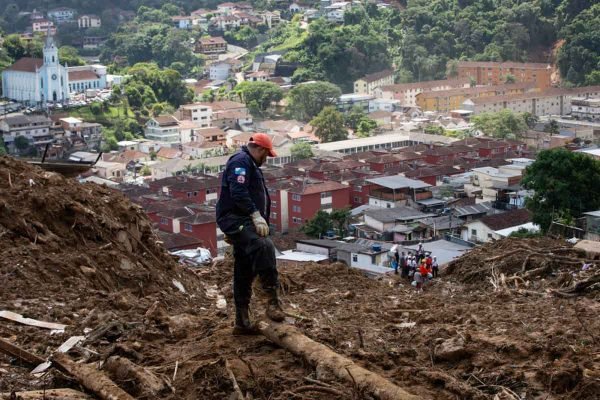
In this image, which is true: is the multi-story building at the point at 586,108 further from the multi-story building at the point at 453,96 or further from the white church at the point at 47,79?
the white church at the point at 47,79

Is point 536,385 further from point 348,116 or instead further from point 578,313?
point 348,116

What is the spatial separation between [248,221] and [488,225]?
13.4 m

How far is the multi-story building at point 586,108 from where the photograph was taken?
119 ft

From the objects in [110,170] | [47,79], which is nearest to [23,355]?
[110,170]

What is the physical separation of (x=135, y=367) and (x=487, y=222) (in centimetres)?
1402

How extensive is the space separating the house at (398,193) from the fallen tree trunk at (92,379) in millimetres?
18262

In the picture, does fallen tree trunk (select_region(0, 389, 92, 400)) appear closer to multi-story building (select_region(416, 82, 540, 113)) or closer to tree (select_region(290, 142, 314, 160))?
tree (select_region(290, 142, 314, 160))

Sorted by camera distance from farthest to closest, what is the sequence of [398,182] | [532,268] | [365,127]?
1. [365,127]
2. [398,182]
3. [532,268]

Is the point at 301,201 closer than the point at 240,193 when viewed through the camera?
No

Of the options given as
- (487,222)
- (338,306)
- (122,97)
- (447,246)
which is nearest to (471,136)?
(122,97)

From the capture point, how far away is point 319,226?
19.6m

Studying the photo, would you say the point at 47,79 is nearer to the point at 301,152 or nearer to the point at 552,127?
the point at 301,152

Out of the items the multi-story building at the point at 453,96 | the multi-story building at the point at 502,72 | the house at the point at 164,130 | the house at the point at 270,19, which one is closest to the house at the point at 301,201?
the house at the point at 164,130

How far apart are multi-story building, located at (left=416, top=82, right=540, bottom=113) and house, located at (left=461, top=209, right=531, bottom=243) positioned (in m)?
22.9
